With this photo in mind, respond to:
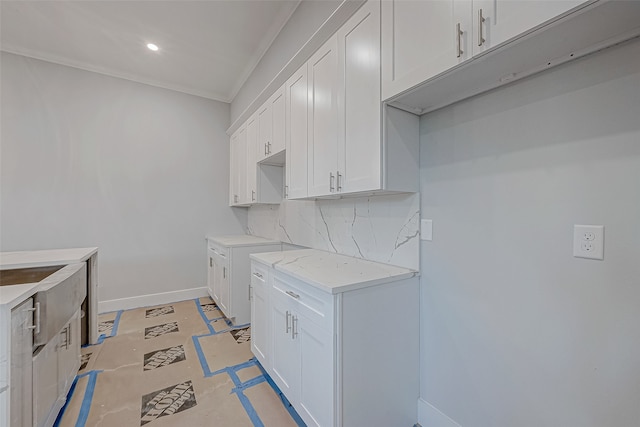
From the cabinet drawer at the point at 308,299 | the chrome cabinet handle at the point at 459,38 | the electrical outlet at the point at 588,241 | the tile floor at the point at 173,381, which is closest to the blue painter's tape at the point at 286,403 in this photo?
the tile floor at the point at 173,381

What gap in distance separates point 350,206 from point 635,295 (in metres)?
1.47

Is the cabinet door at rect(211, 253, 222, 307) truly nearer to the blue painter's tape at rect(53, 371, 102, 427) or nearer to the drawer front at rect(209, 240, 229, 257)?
the drawer front at rect(209, 240, 229, 257)

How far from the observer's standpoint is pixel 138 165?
11.3 feet

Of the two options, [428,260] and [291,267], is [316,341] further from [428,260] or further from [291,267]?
[428,260]

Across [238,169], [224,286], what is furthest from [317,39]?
[224,286]

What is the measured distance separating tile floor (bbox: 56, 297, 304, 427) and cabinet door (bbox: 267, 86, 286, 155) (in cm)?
190

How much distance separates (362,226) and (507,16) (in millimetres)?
1337

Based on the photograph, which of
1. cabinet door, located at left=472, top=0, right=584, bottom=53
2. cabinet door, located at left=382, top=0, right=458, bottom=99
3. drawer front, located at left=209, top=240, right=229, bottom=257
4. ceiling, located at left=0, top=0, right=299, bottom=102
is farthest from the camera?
drawer front, located at left=209, top=240, right=229, bottom=257

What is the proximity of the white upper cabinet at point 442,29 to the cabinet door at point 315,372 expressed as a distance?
129 cm

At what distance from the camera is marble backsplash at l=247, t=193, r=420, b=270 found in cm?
160

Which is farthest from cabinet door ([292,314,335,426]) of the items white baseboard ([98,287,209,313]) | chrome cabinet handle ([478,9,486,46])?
white baseboard ([98,287,209,313])

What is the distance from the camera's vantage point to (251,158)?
10.2 feet

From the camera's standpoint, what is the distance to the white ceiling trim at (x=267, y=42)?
2338 millimetres

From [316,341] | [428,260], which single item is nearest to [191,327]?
[316,341]
